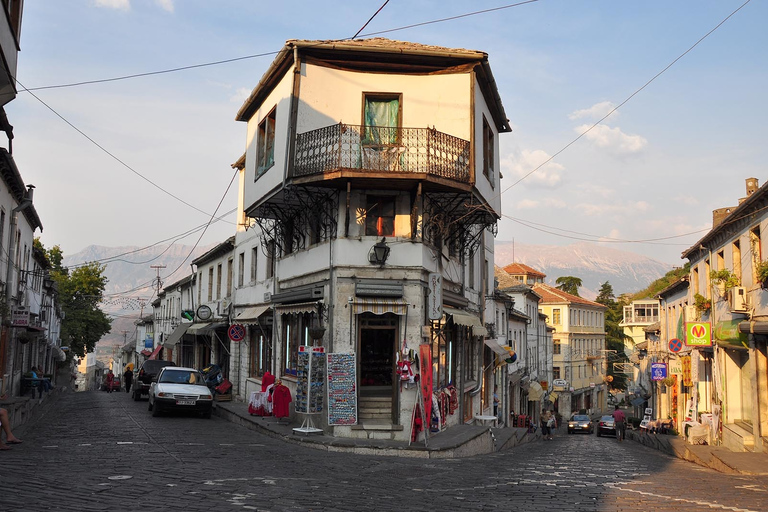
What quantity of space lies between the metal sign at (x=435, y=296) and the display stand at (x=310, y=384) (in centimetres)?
291

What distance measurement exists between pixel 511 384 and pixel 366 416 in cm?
2493

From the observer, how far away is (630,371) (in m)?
75.9

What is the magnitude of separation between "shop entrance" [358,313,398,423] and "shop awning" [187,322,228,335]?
43.4ft

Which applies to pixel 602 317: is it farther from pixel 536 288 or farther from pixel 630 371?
pixel 536 288

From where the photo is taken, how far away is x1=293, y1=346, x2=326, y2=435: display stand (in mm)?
16859

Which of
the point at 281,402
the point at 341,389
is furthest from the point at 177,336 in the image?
the point at 341,389

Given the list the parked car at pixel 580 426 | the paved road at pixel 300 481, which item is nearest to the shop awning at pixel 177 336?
the paved road at pixel 300 481

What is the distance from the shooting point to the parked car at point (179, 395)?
21.7 meters

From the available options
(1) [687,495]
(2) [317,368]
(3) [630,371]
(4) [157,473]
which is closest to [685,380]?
(2) [317,368]

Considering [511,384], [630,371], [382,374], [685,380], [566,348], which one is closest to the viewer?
[382,374]

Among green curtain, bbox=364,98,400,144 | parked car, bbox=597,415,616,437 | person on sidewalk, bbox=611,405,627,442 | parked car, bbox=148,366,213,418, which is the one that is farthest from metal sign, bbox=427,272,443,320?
parked car, bbox=597,415,616,437

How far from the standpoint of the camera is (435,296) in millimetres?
17562

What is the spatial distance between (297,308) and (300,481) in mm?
9274

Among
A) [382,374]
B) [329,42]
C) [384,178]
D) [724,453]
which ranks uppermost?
[329,42]
